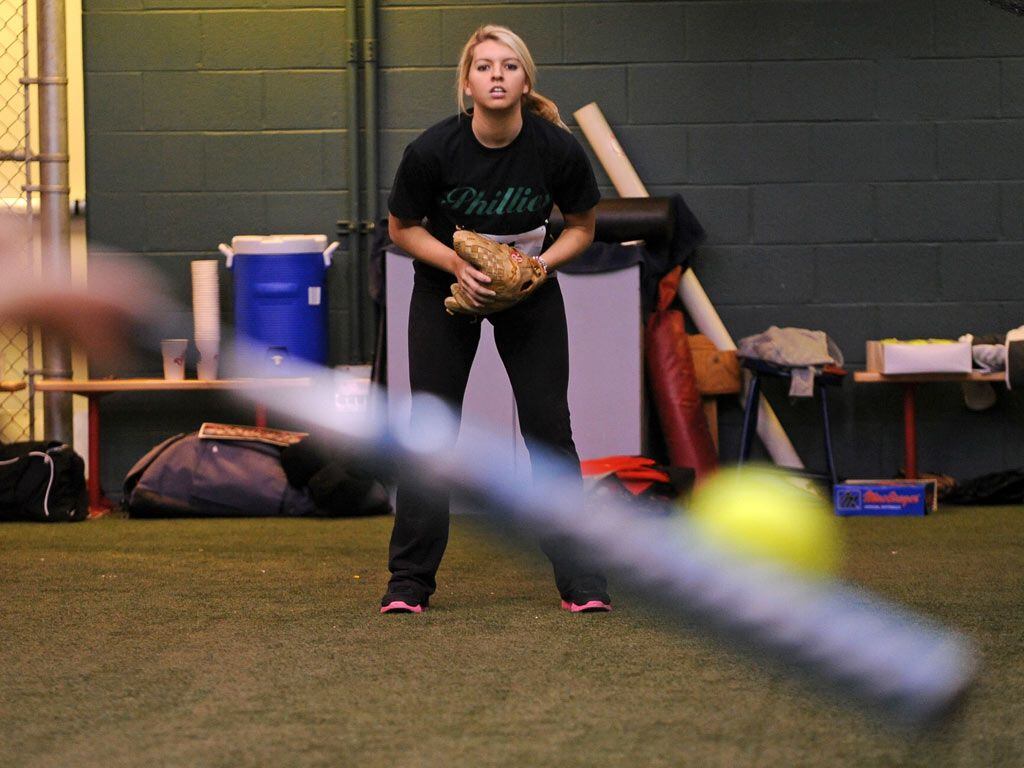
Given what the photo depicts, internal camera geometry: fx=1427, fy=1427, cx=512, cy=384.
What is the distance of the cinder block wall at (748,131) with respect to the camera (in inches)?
239

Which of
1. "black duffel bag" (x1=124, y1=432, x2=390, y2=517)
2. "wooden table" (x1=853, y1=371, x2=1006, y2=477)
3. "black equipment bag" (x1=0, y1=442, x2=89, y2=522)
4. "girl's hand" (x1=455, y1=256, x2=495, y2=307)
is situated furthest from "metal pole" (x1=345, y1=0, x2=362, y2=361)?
"girl's hand" (x1=455, y1=256, x2=495, y2=307)

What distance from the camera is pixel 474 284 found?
313cm

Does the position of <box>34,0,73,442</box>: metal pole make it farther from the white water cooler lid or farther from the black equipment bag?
the white water cooler lid

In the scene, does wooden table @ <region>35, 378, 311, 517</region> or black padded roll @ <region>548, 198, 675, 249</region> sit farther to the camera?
wooden table @ <region>35, 378, 311, 517</region>

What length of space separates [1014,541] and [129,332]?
3.63 m

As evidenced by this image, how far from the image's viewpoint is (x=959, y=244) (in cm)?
611

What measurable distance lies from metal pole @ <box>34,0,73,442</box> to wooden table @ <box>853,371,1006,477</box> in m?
3.34

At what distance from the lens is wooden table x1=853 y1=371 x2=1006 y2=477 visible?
5691 mm

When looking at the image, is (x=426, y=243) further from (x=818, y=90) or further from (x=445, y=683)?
(x=818, y=90)

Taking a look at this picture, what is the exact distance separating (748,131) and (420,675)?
158 inches

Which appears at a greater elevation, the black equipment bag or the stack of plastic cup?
the stack of plastic cup

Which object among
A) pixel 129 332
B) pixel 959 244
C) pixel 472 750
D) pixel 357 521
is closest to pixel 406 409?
pixel 357 521

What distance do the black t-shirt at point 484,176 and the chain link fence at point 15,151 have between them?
3.29 metres

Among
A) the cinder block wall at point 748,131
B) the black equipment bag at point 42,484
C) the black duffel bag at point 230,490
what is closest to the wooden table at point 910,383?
the cinder block wall at point 748,131
